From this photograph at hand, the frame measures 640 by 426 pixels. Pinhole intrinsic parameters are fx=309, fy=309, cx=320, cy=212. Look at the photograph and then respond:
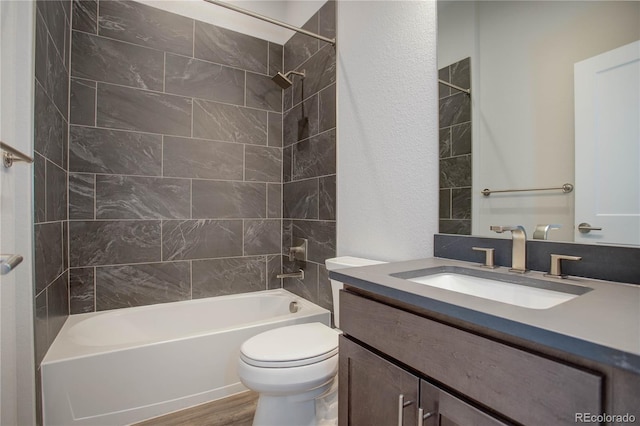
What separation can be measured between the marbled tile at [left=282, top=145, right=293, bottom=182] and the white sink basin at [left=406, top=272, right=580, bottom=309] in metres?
1.64

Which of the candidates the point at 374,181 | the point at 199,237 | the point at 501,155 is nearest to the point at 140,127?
the point at 199,237

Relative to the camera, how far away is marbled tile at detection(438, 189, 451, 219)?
1.35 m

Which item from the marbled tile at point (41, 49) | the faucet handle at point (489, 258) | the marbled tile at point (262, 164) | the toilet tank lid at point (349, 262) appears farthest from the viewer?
the marbled tile at point (262, 164)

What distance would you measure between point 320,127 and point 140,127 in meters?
1.23

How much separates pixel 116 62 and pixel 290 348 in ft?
6.94

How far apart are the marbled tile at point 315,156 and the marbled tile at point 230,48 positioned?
0.78 m

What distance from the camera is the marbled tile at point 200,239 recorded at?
2209mm

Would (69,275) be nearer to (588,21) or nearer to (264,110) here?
(264,110)

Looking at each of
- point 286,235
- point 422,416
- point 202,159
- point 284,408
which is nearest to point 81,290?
point 202,159

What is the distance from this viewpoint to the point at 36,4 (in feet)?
4.13

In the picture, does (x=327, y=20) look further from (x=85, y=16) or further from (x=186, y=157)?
(x=85, y=16)

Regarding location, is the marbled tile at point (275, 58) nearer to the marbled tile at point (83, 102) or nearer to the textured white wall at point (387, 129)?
the textured white wall at point (387, 129)

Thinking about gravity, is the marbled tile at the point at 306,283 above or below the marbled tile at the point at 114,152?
below

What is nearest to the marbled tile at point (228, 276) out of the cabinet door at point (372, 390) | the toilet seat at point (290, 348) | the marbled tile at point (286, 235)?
the marbled tile at point (286, 235)
